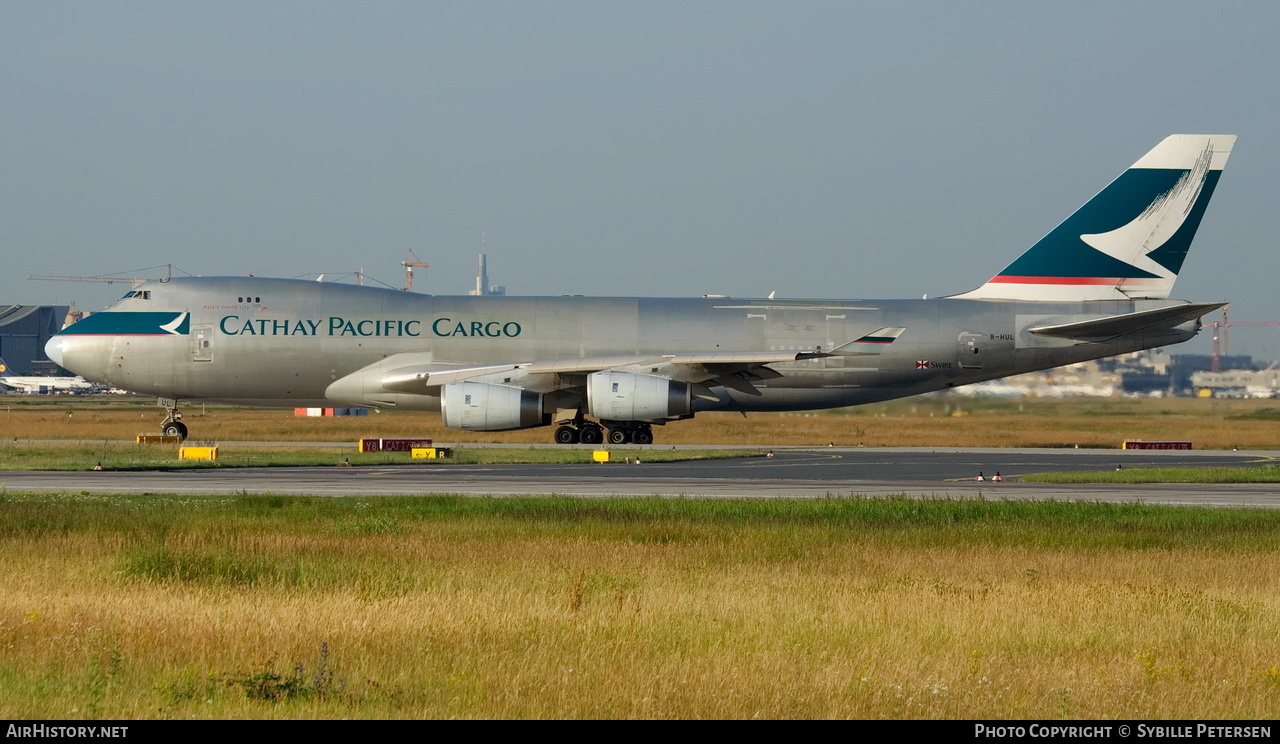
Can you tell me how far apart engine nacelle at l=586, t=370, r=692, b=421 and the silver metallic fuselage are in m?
2.28

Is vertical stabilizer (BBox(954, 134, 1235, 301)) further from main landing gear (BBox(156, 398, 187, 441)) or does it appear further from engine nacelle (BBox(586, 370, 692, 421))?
main landing gear (BBox(156, 398, 187, 441))

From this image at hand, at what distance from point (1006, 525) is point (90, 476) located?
18953 millimetres

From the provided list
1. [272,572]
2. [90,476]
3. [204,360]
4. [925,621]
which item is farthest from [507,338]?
[925,621]

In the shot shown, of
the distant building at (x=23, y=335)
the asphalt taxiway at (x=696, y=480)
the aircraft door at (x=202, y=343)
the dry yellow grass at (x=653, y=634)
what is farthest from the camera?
the distant building at (x=23, y=335)

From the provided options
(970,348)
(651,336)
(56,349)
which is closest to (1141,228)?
(970,348)

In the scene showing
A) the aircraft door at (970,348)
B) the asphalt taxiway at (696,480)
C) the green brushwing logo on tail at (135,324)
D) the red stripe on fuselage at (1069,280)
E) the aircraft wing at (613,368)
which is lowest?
the asphalt taxiway at (696,480)

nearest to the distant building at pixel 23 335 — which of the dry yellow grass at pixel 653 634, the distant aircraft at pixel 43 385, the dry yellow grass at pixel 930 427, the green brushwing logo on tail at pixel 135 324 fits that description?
the distant aircraft at pixel 43 385

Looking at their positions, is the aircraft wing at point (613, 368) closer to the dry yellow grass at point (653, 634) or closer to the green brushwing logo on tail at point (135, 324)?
the green brushwing logo on tail at point (135, 324)

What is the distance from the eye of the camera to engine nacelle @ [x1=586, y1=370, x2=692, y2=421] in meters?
38.2

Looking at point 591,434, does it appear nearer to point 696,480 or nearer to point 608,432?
point 608,432

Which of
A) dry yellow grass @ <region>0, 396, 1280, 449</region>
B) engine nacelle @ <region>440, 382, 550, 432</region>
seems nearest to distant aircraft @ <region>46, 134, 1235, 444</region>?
engine nacelle @ <region>440, 382, 550, 432</region>

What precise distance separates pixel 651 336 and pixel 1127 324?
14572mm

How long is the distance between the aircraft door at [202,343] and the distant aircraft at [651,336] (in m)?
0.07

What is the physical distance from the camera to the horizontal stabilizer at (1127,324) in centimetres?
3944
